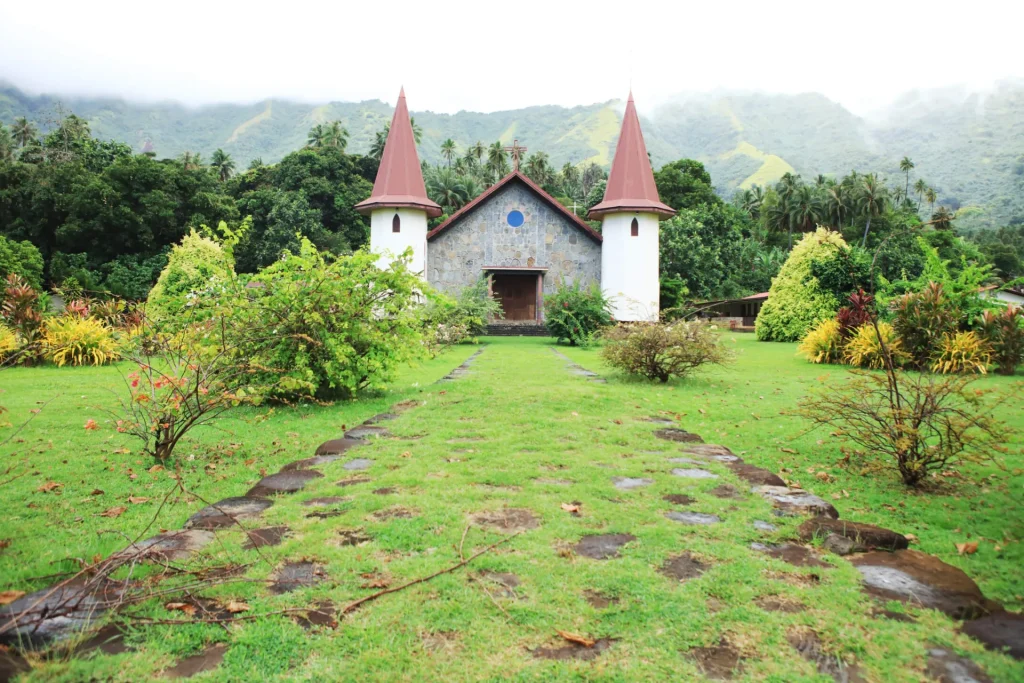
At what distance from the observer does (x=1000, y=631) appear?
7.46ft

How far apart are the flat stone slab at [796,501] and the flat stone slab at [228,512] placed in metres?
2.88

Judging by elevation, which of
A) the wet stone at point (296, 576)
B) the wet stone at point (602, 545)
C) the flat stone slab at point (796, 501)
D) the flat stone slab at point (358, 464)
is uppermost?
the wet stone at point (296, 576)

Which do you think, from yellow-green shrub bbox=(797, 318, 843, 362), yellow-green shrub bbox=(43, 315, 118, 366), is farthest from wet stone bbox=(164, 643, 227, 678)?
yellow-green shrub bbox=(797, 318, 843, 362)

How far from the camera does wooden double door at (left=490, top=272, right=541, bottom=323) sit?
2514 centimetres

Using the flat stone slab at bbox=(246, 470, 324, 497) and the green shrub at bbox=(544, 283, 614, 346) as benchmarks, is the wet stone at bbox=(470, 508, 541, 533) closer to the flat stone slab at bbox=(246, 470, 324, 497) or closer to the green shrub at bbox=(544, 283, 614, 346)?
the flat stone slab at bbox=(246, 470, 324, 497)

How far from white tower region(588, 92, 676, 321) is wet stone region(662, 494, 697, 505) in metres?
18.6

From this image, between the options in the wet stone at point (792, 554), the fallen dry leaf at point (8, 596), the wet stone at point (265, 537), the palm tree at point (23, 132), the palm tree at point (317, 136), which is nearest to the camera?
the fallen dry leaf at point (8, 596)

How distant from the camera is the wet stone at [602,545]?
2949 mm

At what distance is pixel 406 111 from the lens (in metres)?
23.5

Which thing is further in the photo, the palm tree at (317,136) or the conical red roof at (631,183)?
the palm tree at (317,136)

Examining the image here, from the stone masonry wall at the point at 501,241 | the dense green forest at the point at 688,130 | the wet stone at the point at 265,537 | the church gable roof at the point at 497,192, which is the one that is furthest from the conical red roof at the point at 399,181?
the dense green forest at the point at 688,130

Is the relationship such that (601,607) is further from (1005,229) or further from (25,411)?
(1005,229)

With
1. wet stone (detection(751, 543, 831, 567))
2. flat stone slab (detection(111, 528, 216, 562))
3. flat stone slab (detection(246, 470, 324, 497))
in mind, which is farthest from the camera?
flat stone slab (detection(246, 470, 324, 497))

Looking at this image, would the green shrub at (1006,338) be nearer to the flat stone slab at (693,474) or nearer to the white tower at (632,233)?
the flat stone slab at (693,474)
